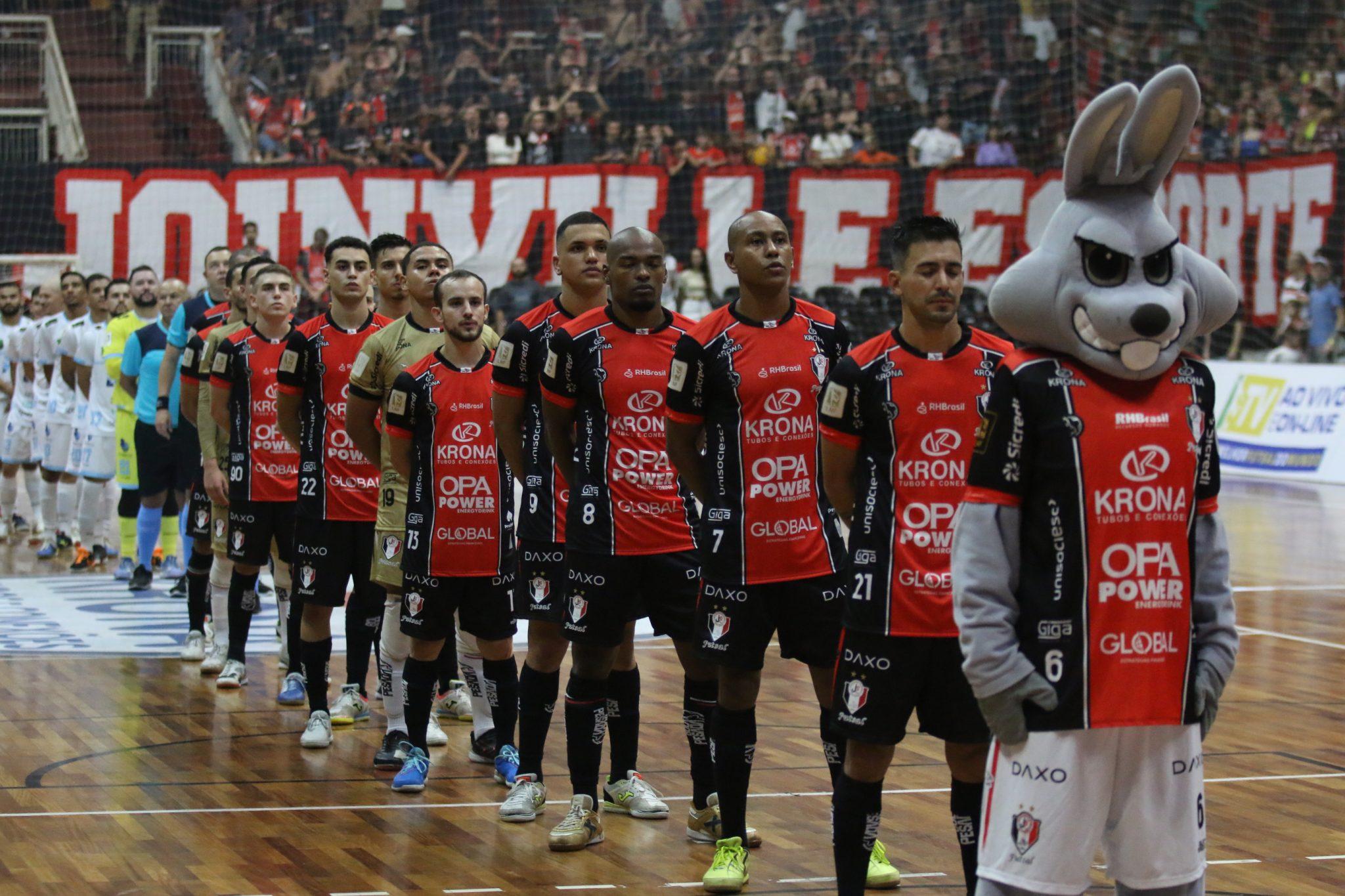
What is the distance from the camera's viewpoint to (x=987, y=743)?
4762 millimetres

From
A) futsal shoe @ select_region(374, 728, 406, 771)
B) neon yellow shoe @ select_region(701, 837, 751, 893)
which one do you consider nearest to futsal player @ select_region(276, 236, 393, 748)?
futsal shoe @ select_region(374, 728, 406, 771)

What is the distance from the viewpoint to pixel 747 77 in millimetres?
24250

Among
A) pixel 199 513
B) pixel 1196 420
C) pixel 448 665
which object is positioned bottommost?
pixel 448 665

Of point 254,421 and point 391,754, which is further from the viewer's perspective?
point 254,421

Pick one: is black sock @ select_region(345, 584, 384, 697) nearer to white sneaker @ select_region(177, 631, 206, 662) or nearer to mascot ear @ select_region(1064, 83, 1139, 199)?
white sneaker @ select_region(177, 631, 206, 662)

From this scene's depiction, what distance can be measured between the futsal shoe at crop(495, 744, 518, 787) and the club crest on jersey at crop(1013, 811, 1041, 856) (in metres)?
3.52

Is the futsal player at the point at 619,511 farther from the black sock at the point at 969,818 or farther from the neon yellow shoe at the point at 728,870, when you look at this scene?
the black sock at the point at 969,818

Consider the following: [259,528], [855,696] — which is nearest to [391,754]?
[259,528]

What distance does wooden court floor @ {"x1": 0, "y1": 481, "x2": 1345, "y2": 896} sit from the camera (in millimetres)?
5594

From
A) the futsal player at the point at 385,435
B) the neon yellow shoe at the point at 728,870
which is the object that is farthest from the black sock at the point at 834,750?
the futsal player at the point at 385,435

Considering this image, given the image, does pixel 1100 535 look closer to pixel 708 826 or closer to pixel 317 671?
pixel 708 826

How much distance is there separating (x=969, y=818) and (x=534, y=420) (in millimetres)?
2484

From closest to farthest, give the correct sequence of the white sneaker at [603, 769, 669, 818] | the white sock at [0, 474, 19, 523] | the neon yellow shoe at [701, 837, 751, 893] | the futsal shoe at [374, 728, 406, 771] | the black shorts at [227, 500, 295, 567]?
1. the neon yellow shoe at [701, 837, 751, 893]
2. the white sneaker at [603, 769, 669, 818]
3. the futsal shoe at [374, 728, 406, 771]
4. the black shorts at [227, 500, 295, 567]
5. the white sock at [0, 474, 19, 523]

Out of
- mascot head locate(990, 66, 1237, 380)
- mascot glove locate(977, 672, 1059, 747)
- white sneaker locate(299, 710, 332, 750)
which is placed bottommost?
white sneaker locate(299, 710, 332, 750)
